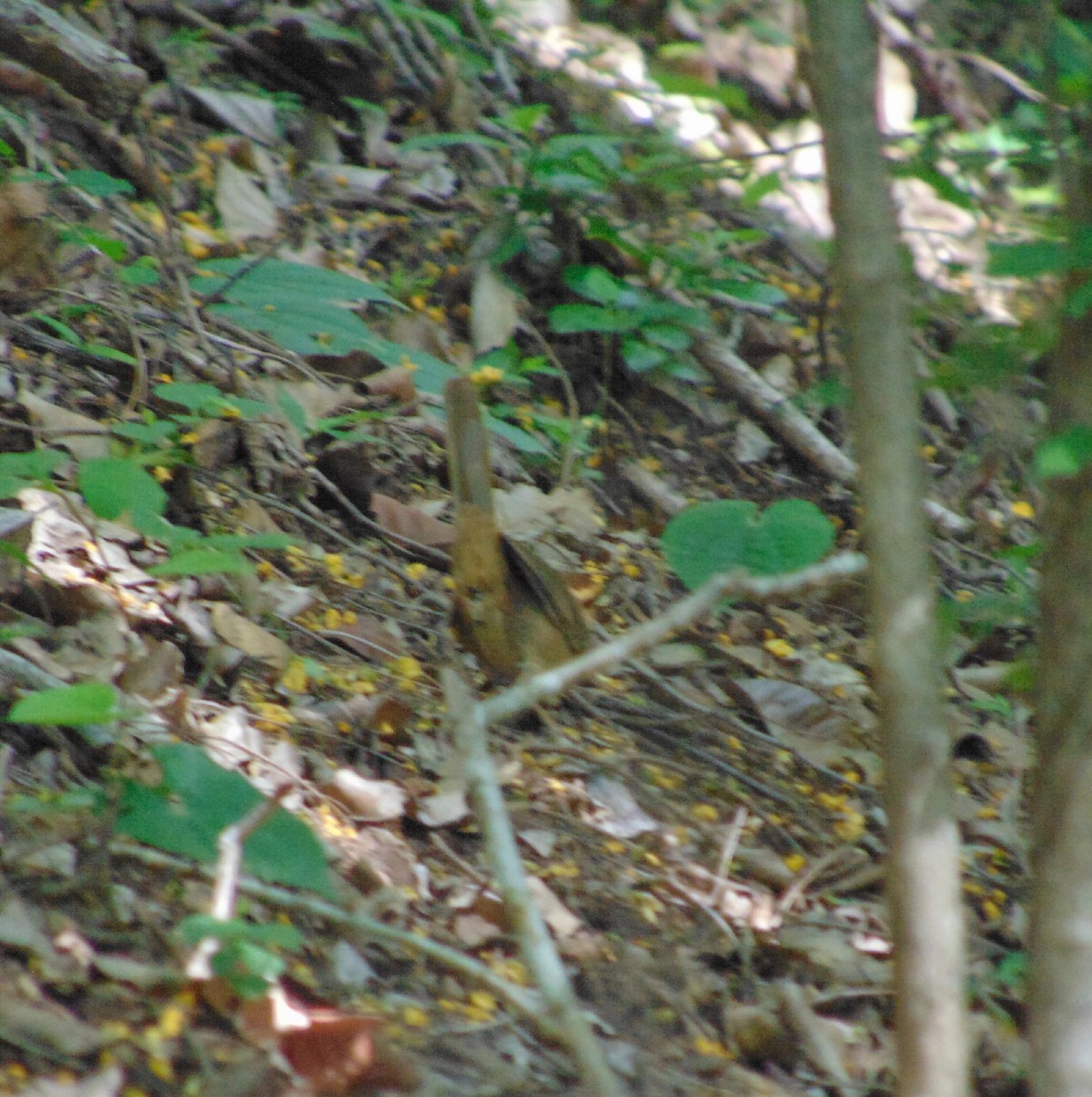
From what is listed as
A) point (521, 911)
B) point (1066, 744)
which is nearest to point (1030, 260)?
point (1066, 744)

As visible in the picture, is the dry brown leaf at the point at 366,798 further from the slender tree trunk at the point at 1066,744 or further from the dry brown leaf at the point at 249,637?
the slender tree trunk at the point at 1066,744

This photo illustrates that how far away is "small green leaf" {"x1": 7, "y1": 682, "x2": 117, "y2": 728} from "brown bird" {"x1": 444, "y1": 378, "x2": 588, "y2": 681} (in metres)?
0.91

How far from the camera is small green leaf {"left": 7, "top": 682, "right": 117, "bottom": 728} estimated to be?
135 centimetres

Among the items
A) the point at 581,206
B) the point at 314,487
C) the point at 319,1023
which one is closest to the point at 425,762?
the point at 319,1023

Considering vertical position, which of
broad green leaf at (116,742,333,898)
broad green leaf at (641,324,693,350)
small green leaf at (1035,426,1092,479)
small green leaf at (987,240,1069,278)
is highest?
small green leaf at (987,240,1069,278)

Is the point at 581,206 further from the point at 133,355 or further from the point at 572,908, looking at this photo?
the point at 572,908

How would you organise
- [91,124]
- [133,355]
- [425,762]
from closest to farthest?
[425,762], [133,355], [91,124]

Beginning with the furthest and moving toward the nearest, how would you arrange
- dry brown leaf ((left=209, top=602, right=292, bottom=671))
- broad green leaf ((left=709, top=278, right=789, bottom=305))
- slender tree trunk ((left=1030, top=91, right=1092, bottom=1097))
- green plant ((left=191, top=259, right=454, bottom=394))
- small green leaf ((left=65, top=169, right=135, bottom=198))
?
broad green leaf ((left=709, top=278, right=789, bottom=305))
small green leaf ((left=65, top=169, right=135, bottom=198))
green plant ((left=191, top=259, right=454, bottom=394))
dry brown leaf ((left=209, top=602, right=292, bottom=671))
slender tree trunk ((left=1030, top=91, right=1092, bottom=1097))

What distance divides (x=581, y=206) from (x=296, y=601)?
1.78 metres

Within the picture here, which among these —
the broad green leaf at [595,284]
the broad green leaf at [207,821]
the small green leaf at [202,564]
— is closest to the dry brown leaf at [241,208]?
the broad green leaf at [595,284]

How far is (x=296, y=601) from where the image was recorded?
2262 mm

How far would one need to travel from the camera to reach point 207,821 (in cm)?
146

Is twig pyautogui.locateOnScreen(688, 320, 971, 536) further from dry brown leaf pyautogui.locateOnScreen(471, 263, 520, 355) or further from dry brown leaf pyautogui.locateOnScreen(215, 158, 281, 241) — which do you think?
dry brown leaf pyautogui.locateOnScreen(215, 158, 281, 241)

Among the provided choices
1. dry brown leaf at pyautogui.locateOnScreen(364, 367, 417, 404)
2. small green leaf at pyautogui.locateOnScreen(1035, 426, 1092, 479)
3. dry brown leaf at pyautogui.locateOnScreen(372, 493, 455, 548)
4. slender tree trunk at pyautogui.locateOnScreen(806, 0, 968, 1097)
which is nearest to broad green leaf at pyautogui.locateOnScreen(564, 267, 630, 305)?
dry brown leaf at pyautogui.locateOnScreen(364, 367, 417, 404)
